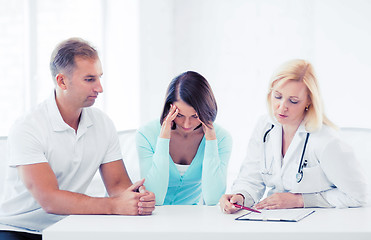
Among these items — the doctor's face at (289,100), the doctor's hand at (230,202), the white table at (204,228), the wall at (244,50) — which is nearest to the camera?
the white table at (204,228)

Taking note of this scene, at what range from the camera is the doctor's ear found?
82.0 inches

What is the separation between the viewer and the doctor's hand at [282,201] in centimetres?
189

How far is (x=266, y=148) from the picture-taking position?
7.02 ft

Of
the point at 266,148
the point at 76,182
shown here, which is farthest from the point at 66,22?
the point at 266,148

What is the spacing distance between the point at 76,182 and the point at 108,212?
383 millimetres

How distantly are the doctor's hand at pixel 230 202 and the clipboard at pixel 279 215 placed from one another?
0.05 meters

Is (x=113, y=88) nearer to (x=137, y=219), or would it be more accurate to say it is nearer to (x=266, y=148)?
(x=266, y=148)

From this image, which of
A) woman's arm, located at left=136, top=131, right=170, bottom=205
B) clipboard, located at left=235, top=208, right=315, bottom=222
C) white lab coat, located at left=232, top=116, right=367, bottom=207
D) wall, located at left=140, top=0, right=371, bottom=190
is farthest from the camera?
wall, located at left=140, top=0, right=371, bottom=190

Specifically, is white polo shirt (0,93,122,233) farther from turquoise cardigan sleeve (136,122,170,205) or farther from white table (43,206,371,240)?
white table (43,206,371,240)

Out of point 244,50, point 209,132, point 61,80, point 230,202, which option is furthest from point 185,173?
point 244,50

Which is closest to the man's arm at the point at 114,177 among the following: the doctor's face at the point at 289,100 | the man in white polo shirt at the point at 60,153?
the man in white polo shirt at the point at 60,153

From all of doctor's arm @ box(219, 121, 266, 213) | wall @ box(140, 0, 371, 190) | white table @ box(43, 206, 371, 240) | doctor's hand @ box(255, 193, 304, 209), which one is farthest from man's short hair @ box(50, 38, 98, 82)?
wall @ box(140, 0, 371, 190)

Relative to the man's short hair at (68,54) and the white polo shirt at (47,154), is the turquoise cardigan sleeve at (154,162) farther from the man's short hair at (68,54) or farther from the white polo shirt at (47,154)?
the man's short hair at (68,54)

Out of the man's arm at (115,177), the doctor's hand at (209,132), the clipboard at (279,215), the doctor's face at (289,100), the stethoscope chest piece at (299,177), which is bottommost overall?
the man's arm at (115,177)
